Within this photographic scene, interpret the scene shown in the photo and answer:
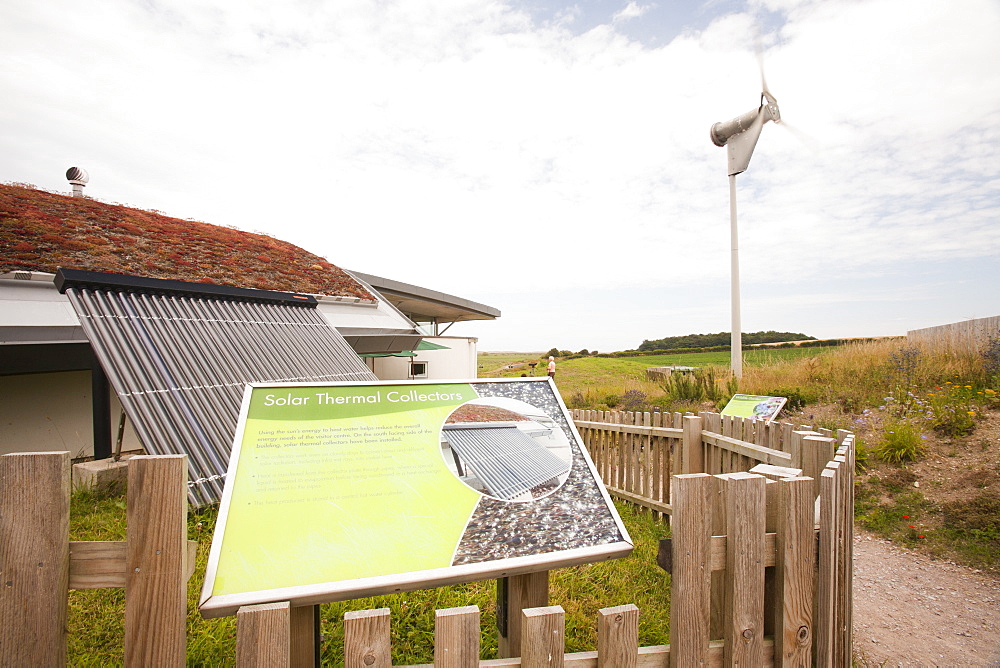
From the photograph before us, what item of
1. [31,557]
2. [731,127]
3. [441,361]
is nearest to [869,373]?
[731,127]

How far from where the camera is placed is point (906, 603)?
4477 millimetres

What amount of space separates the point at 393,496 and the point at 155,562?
77 cm

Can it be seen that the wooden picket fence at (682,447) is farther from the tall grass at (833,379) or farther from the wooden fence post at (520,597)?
the tall grass at (833,379)

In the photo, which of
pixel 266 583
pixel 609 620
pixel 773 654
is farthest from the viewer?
pixel 773 654

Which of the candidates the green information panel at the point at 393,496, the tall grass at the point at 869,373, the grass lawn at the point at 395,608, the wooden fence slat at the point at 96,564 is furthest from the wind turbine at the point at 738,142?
the wooden fence slat at the point at 96,564

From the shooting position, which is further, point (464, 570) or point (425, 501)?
point (425, 501)

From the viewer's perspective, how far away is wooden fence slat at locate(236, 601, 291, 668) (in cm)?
154

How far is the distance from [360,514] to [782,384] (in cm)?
1401

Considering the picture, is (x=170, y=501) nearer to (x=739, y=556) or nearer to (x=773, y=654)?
(x=739, y=556)

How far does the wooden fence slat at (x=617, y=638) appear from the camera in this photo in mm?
1843

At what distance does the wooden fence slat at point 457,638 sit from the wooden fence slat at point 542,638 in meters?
0.18

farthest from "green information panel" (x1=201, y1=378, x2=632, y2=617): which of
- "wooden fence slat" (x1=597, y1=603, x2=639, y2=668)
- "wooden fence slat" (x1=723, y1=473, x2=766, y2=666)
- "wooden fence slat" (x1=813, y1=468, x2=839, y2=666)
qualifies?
"wooden fence slat" (x1=813, y1=468, x2=839, y2=666)

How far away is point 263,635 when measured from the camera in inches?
61.1

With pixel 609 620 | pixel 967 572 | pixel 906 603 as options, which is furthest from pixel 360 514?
pixel 967 572
